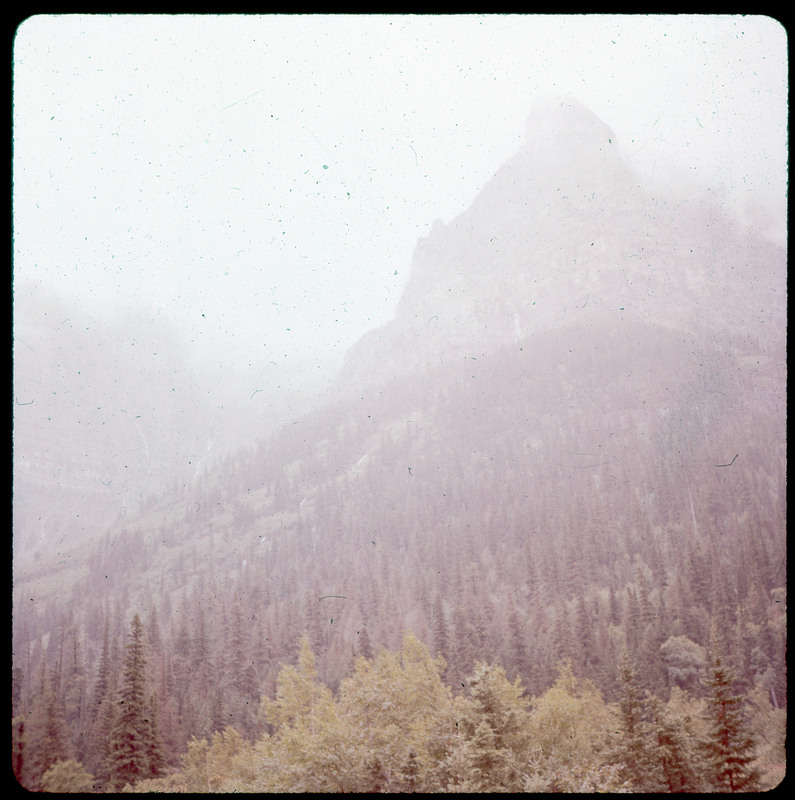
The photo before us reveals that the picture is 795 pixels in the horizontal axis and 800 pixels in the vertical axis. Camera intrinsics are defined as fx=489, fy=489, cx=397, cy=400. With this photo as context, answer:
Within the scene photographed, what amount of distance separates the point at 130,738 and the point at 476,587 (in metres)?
50.2

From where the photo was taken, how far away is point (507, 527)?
280ft

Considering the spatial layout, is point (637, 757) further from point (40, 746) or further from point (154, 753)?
point (40, 746)

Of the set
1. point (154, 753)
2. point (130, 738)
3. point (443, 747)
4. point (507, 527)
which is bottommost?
point (507, 527)

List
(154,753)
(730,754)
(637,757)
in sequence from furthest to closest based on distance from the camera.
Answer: (154,753) → (637,757) → (730,754)

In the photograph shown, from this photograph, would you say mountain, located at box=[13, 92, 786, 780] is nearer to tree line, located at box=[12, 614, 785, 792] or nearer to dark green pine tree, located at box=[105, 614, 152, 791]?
tree line, located at box=[12, 614, 785, 792]

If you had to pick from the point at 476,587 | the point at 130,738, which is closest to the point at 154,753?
the point at 130,738

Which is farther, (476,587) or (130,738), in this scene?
(476,587)

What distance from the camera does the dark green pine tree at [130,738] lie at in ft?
64.6

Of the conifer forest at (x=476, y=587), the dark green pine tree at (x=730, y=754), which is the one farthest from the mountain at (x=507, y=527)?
the dark green pine tree at (x=730, y=754)

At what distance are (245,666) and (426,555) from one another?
36.4 metres

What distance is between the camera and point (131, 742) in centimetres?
2003

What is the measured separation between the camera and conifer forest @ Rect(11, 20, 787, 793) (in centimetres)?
1627

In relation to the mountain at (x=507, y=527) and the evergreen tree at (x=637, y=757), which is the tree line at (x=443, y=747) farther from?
the mountain at (x=507, y=527)
